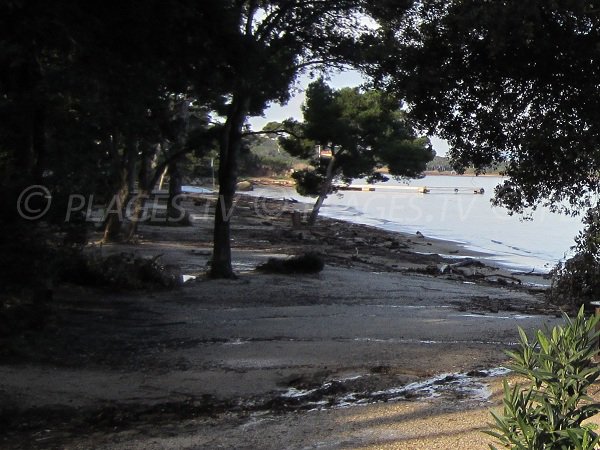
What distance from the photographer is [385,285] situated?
19.1m

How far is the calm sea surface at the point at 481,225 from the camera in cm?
3869

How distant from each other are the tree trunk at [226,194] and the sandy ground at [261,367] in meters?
0.64

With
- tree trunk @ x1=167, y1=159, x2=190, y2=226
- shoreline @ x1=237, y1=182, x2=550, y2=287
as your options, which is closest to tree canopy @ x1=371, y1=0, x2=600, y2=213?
shoreline @ x1=237, y1=182, x2=550, y2=287

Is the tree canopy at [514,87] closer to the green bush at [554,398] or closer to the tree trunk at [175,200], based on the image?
the green bush at [554,398]

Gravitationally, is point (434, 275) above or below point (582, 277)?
below

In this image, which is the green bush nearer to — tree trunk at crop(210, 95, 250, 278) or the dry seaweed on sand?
tree trunk at crop(210, 95, 250, 278)

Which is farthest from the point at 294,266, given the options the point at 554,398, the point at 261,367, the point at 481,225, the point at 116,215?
the point at 481,225

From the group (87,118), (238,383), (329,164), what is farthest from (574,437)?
(329,164)

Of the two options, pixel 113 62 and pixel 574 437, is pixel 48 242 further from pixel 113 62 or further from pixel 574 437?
pixel 574 437

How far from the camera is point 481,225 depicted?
5769 cm

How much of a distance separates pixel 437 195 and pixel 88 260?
3849 inches

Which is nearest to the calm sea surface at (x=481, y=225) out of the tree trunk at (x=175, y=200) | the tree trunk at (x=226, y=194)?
the tree trunk at (x=226, y=194)

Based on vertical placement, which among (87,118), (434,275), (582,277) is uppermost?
(87,118)

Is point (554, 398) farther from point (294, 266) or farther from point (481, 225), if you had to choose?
point (481, 225)
